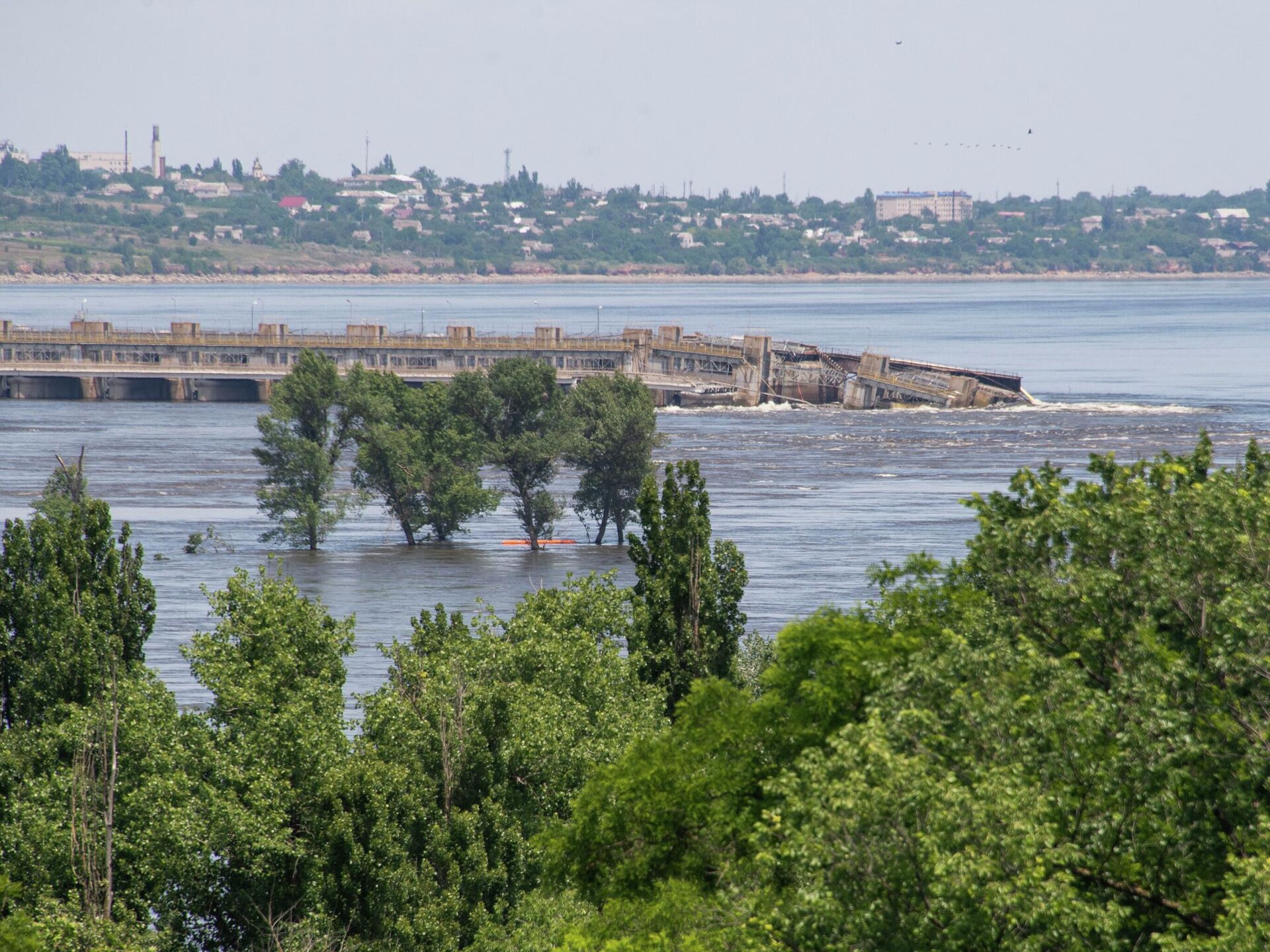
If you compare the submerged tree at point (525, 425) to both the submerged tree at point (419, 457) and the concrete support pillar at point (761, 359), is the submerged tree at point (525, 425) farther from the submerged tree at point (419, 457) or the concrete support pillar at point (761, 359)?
the concrete support pillar at point (761, 359)

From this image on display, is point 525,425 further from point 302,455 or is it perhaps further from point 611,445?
point 302,455

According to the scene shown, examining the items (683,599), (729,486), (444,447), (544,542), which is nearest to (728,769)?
(683,599)

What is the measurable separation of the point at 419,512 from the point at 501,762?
48.6 metres

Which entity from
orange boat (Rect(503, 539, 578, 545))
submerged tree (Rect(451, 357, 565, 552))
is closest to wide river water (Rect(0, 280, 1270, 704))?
orange boat (Rect(503, 539, 578, 545))

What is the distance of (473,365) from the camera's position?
136375 mm

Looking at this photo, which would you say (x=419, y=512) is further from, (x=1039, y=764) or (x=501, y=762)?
(x=1039, y=764)

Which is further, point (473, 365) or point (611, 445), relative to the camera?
point (473, 365)

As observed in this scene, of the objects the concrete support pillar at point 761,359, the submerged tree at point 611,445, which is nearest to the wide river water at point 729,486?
the submerged tree at point 611,445

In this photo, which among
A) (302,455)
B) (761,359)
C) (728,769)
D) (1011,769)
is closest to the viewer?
(1011,769)

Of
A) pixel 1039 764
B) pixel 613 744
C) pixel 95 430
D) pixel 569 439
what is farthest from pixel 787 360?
pixel 1039 764

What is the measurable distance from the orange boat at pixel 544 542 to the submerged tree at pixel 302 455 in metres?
7.18

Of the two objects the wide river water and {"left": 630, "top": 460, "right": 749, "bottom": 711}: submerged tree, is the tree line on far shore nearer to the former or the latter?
the wide river water

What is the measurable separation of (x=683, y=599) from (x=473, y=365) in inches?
4095

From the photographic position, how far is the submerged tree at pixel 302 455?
72875 millimetres
